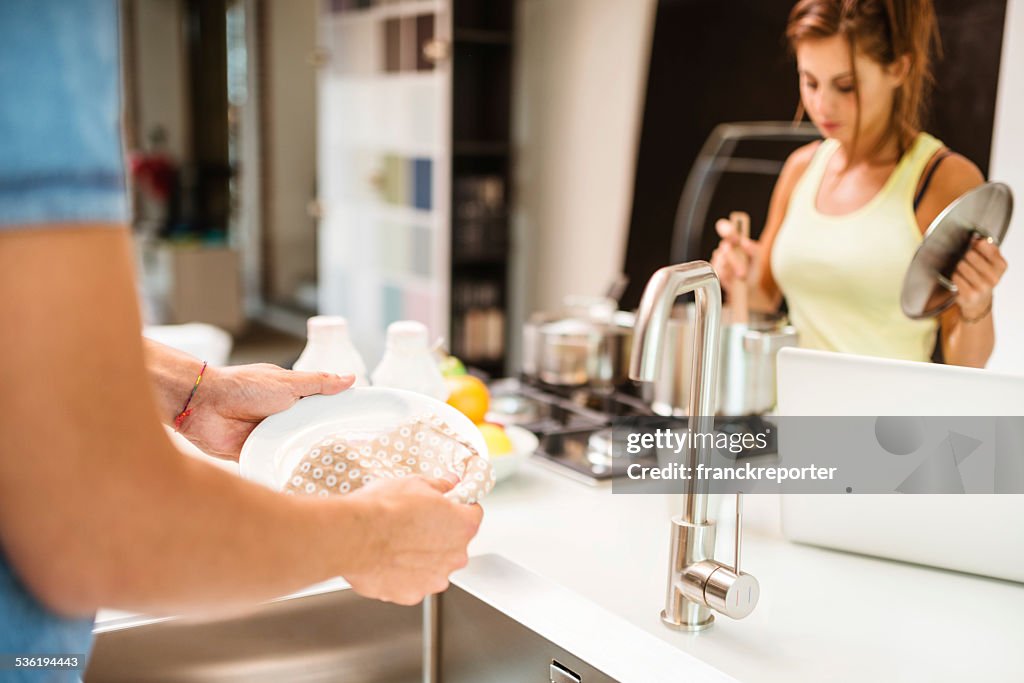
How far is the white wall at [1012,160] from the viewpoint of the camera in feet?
5.95

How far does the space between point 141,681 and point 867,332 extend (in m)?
1.35

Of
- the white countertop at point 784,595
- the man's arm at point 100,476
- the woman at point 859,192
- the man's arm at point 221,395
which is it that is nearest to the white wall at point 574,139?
the woman at point 859,192

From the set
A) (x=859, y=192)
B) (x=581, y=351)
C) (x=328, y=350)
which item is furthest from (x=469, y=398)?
(x=859, y=192)

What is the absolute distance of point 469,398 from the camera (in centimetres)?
162

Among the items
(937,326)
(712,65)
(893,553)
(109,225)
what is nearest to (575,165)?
(712,65)

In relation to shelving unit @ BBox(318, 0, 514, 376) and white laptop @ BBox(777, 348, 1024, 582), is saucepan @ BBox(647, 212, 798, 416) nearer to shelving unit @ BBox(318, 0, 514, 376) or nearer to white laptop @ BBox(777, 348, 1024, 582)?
white laptop @ BBox(777, 348, 1024, 582)

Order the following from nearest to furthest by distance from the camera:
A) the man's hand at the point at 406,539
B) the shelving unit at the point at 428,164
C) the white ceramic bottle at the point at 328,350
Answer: the man's hand at the point at 406,539
the white ceramic bottle at the point at 328,350
the shelving unit at the point at 428,164

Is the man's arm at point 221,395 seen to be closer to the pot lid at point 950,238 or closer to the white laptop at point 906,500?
the white laptop at point 906,500

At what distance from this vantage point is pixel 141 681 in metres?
1.17

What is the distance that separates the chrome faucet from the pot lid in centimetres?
61

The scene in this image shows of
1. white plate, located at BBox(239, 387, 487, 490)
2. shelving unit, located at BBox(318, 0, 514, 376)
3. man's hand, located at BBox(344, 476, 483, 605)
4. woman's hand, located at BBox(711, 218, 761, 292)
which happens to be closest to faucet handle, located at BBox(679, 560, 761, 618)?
white plate, located at BBox(239, 387, 487, 490)

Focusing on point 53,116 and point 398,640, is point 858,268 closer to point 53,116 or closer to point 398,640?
point 398,640

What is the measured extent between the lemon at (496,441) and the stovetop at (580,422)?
14cm

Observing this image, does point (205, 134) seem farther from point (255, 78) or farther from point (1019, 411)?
point (1019, 411)
